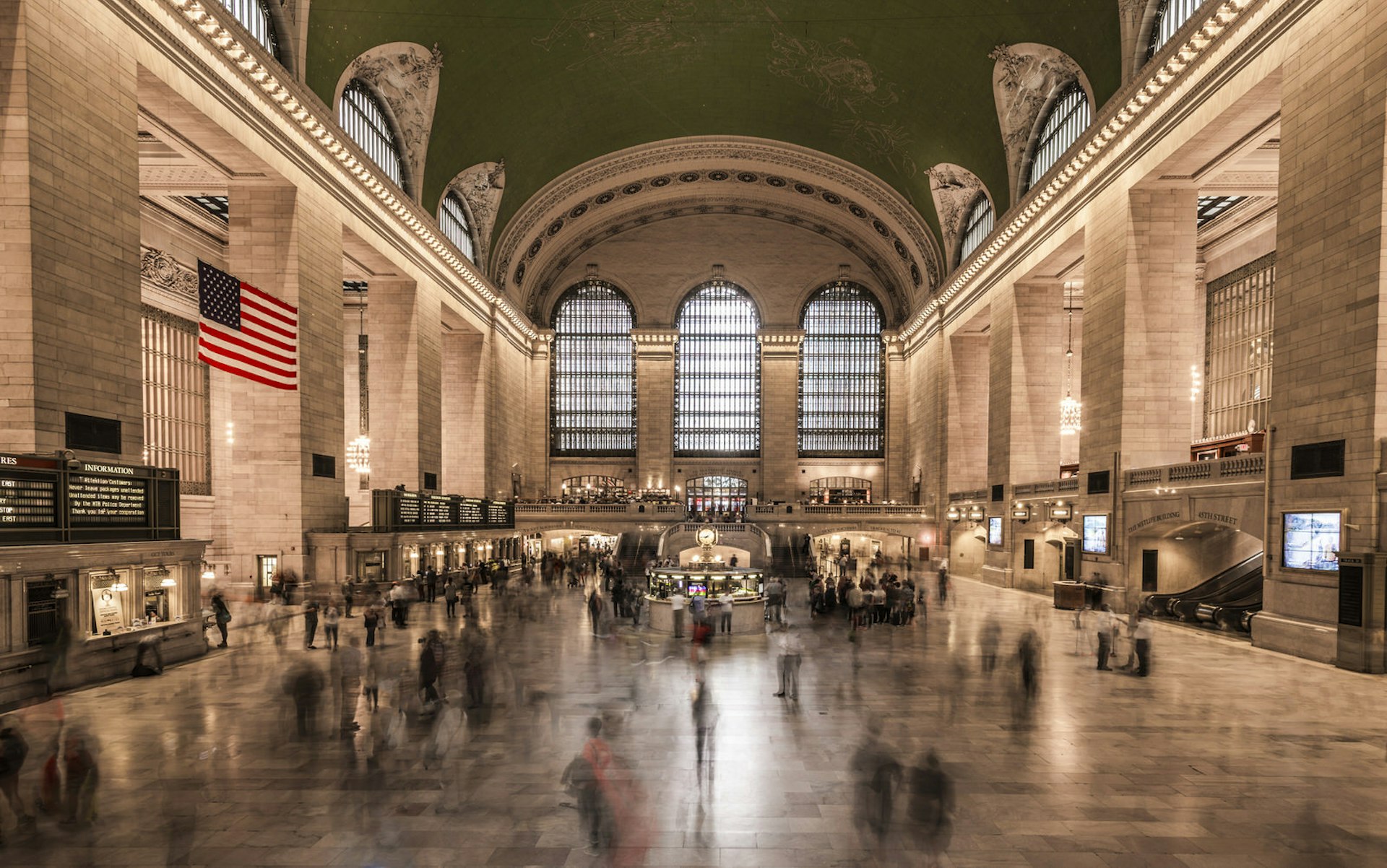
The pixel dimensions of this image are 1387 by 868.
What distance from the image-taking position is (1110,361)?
21219 mm

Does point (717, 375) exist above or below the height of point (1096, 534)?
above

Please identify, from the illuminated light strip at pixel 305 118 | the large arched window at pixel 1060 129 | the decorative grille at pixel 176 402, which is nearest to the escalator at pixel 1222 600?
the large arched window at pixel 1060 129

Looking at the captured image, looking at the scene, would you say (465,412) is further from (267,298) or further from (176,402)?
(267,298)

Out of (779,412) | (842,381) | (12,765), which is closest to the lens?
(12,765)

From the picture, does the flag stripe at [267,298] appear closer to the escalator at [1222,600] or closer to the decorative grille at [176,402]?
the decorative grille at [176,402]

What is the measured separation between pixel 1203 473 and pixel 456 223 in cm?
→ 2784

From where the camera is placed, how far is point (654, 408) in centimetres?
4550

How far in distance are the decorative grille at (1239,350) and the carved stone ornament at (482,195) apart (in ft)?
91.1

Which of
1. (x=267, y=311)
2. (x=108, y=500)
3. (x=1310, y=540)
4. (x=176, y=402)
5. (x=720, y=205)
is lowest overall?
(x=1310, y=540)

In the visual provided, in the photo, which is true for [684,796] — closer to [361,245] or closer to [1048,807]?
[1048,807]

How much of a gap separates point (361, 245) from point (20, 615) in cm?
1660

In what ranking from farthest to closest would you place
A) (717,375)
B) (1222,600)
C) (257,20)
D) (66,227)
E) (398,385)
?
(717,375) < (398,385) < (257,20) < (1222,600) < (66,227)

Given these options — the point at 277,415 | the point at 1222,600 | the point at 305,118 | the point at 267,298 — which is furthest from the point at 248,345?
the point at 1222,600

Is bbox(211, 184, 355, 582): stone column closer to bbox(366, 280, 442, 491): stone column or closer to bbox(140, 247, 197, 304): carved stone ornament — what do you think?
bbox(366, 280, 442, 491): stone column
